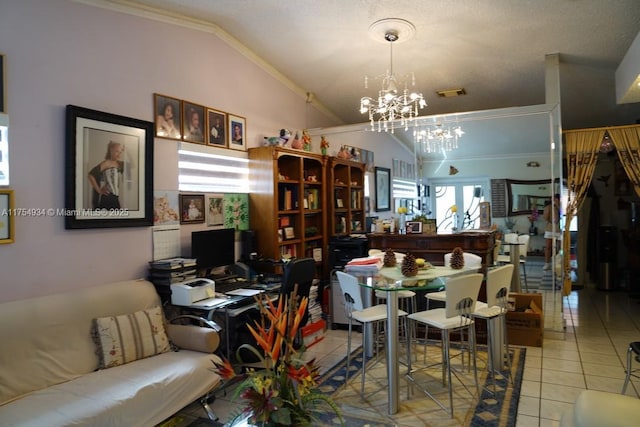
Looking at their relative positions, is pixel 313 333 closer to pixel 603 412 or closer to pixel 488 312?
pixel 488 312

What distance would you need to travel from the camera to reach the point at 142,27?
342 cm

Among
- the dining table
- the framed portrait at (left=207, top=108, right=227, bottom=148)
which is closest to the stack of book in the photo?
the framed portrait at (left=207, top=108, right=227, bottom=148)

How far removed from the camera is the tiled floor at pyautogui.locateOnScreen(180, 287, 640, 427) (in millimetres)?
2939

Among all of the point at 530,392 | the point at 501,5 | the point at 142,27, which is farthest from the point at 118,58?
the point at 530,392

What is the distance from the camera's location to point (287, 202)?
4.81 m

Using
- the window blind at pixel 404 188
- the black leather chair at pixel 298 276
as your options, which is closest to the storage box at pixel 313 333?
the black leather chair at pixel 298 276

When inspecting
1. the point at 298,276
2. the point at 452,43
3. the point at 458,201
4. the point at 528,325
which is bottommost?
the point at 528,325

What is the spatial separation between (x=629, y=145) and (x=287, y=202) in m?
3.96

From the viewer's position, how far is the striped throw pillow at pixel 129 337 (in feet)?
8.96

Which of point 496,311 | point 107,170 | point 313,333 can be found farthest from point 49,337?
point 496,311

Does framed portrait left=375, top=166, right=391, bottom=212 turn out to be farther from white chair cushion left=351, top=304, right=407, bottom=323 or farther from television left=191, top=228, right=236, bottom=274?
white chair cushion left=351, top=304, right=407, bottom=323

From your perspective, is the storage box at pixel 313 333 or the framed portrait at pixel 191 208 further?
the storage box at pixel 313 333

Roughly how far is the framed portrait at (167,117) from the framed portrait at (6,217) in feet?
4.19

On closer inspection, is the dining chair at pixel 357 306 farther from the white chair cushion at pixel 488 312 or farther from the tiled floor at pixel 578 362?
the tiled floor at pixel 578 362
